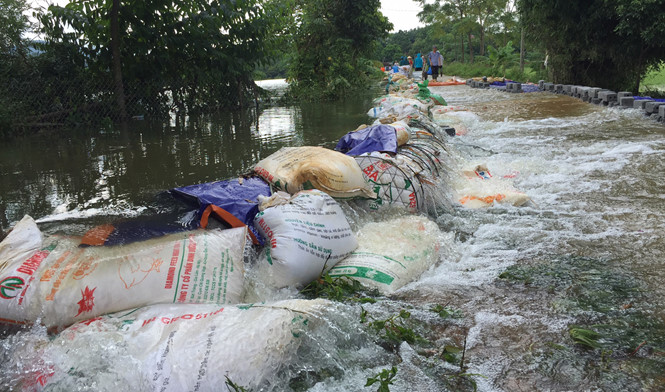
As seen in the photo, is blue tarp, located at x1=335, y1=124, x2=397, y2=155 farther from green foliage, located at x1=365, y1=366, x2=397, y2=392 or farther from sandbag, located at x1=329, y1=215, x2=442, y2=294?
green foliage, located at x1=365, y1=366, x2=397, y2=392

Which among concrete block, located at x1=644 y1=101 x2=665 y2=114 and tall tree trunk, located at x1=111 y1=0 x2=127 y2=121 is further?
tall tree trunk, located at x1=111 y1=0 x2=127 y2=121

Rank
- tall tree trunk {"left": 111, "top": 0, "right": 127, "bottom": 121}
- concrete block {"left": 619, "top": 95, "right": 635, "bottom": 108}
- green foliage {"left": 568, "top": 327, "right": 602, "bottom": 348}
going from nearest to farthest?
green foliage {"left": 568, "top": 327, "right": 602, "bottom": 348}, tall tree trunk {"left": 111, "top": 0, "right": 127, "bottom": 121}, concrete block {"left": 619, "top": 95, "right": 635, "bottom": 108}

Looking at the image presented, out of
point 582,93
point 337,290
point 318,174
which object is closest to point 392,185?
point 318,174

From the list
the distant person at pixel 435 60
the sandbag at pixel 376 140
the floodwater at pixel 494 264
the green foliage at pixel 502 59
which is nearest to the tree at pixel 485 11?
the green foliage at pixel 502 59

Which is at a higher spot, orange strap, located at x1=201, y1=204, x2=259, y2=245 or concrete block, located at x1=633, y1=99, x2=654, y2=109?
concrete block, located at x1=633, y1=99, x2=654, y2=109

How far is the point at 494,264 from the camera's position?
247 centimetres

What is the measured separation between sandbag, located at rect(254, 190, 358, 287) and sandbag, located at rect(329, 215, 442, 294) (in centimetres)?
9

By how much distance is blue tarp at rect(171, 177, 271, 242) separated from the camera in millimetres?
2521

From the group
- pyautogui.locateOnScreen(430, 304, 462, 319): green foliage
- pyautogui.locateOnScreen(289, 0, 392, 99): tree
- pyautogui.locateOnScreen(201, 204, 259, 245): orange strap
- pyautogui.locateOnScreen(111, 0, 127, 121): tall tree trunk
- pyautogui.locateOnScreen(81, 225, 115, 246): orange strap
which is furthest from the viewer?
pyautogui.locateOnScreen(289, 0, 392, 99): tree

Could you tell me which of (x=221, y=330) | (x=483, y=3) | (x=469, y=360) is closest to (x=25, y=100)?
(x=221, y=330)

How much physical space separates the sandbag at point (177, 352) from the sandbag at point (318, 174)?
1.24 meters

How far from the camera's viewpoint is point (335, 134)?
6391mm

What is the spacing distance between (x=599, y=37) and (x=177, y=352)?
1173 centimetres

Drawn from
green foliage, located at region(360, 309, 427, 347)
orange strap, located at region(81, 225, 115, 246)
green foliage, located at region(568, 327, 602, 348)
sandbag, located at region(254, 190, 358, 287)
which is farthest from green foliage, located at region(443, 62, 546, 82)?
orange strap, located at region(81, 225, 115, 246)
